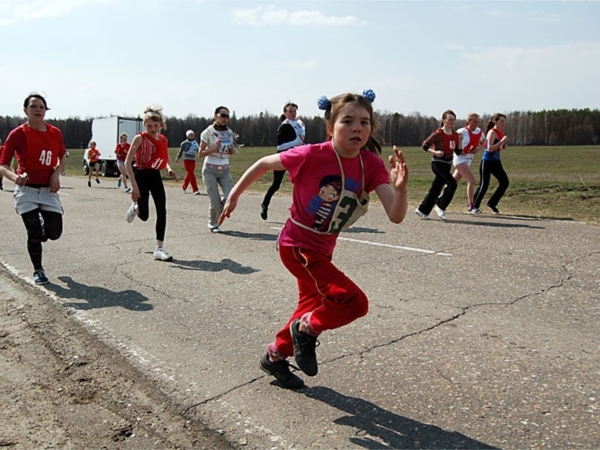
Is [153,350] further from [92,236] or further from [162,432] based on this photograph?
[92,236]

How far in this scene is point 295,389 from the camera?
12.5 ft

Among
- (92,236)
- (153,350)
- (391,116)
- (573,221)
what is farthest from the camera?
(391,116)

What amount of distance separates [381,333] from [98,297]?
2.97 m

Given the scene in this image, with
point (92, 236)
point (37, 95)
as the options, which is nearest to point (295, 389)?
point (37, 95)

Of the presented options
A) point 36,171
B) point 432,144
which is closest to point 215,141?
point 36,171

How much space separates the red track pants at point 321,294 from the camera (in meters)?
3.45

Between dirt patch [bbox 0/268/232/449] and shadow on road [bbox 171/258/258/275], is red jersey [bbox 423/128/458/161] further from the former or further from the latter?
dirt patch [bbox 0/268/232/449]

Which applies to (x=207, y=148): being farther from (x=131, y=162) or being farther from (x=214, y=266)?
(x=214, y=266)

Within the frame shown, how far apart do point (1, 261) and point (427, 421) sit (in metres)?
6.48

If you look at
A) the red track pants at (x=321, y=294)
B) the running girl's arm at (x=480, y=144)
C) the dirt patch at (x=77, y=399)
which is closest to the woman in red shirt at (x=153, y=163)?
the dirt patch at (x=77, y=399)

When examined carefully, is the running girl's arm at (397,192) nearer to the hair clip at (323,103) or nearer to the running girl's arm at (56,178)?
the hair clip at (323,103)

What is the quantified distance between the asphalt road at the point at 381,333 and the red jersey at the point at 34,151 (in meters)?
1.21

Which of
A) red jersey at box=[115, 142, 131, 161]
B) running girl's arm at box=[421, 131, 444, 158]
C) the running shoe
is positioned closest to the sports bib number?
the running shoe

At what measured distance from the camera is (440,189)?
11.3 meters
